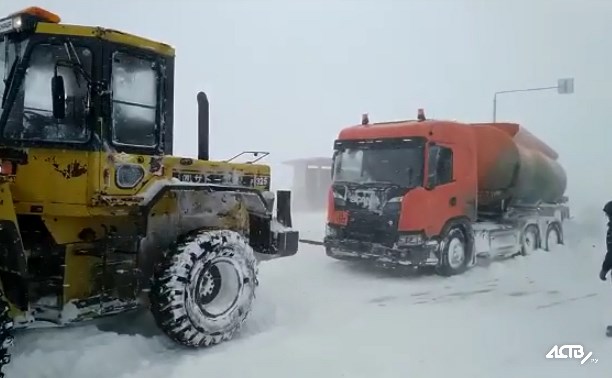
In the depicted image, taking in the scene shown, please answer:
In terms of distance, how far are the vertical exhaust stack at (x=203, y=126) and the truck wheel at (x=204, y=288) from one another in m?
0.84

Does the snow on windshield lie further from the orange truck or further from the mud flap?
the mud flap

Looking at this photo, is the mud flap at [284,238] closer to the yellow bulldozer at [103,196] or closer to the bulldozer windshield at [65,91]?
the yellow bulldozer at [103,196]

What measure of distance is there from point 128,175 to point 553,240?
939cm

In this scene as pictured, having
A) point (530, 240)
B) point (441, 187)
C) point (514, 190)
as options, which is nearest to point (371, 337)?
point (441, 187)

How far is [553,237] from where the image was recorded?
10.7 meters

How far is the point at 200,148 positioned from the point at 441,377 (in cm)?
286

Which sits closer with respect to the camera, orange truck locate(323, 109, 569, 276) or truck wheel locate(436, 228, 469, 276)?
orange truck locate(323, 109, 569, 276)

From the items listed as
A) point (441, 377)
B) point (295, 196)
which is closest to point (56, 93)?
point (441, 377)

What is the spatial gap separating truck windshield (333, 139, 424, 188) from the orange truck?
15 mm

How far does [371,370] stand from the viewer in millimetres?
3781

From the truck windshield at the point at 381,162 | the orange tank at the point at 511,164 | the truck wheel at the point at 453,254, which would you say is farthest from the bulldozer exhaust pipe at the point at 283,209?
the orange tank at the point at 511,164

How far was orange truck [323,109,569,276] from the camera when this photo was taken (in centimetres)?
755

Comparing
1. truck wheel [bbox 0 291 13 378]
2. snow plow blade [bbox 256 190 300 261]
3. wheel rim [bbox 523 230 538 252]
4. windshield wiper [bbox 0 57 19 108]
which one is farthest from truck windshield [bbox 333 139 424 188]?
truck wheel [bbox 0 291 13 378]

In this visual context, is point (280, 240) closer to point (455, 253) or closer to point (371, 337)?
point (371, 337)
